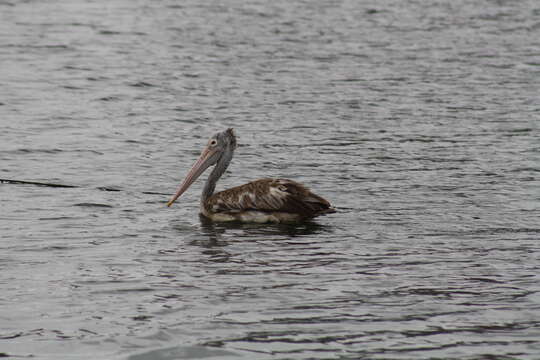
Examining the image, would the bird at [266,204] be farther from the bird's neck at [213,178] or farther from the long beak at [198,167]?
the long beak at [198,167]

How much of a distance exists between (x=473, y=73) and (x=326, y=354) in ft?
51.5

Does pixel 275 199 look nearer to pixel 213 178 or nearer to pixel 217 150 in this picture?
pixel 213 178

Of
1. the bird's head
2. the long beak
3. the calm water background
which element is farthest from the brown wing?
the bird's head

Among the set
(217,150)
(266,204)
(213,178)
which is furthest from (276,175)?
(266,204)

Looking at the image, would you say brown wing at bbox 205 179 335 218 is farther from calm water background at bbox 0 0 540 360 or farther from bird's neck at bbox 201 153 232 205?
bird's neck at bbox 201 153 232 205

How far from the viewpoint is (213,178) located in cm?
1430

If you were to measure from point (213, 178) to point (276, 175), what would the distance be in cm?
164

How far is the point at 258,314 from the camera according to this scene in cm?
958

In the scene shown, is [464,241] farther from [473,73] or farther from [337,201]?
[473,73]

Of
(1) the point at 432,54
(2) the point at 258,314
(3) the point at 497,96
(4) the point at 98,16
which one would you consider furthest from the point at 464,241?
(4) the point at 98,16

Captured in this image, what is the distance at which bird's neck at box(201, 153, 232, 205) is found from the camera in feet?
46.3

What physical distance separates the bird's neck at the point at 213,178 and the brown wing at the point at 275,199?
0.59 m

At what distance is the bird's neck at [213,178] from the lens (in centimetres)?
1411

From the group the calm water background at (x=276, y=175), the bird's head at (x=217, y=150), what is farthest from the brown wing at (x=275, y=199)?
the bird's head at (x=217, y=150)
